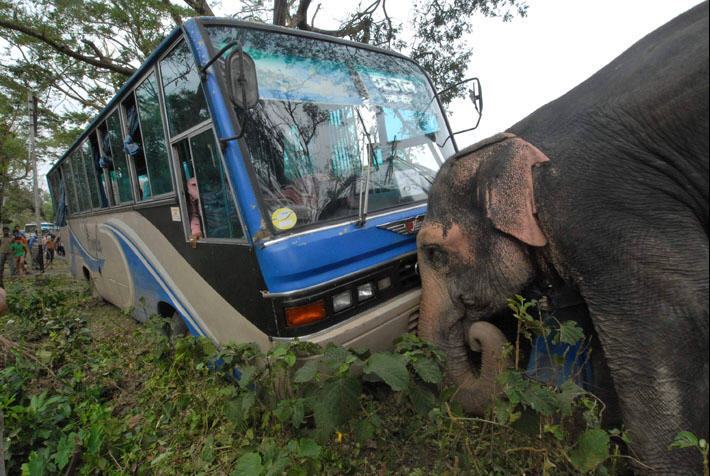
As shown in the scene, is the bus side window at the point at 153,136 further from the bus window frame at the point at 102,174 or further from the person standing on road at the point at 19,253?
the person standing on road at the point at 19,253

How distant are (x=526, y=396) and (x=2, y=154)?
1052 inches

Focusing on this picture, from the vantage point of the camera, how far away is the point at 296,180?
2.69 metres

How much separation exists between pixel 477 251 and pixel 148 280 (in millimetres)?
3394

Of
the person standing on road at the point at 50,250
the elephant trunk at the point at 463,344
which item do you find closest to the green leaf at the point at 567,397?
the elephant trunk at the point at 463,344

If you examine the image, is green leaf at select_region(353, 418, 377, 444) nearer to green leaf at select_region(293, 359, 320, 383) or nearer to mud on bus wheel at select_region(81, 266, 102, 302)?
green leaf at select_region(293, 359, 320, 383)

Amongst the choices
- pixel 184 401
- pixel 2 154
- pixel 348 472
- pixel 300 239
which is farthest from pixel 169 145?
pixel 2 154

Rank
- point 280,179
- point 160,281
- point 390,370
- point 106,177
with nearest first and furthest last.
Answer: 1. point 390,370
2. point 280,179
3. point 160,281
4. point 106,177

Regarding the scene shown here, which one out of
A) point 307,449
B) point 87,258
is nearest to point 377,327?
point 307,449

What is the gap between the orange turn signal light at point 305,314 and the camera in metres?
2.31

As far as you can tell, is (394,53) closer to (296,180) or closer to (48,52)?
(296,180)

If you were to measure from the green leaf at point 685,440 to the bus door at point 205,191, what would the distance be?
2.40m

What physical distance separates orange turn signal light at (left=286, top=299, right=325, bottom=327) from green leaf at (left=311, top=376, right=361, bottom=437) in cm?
51

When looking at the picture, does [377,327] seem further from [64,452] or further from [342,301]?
[64,452]

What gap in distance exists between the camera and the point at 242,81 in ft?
7.23
